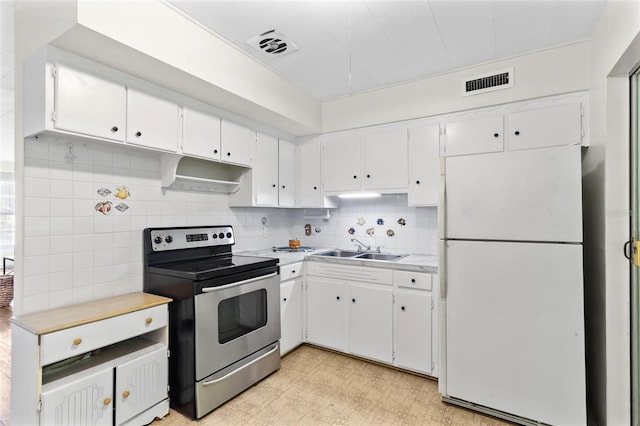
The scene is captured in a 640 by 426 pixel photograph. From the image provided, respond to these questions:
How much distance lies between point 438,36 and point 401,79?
0.72m

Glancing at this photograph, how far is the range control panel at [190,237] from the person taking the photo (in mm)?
2456

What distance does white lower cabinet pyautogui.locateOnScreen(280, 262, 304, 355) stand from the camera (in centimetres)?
290

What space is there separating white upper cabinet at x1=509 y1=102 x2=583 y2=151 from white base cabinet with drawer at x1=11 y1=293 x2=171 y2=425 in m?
2.87

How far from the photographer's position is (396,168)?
3.05 metres

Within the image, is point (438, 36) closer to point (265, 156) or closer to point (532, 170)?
point (532, 170)

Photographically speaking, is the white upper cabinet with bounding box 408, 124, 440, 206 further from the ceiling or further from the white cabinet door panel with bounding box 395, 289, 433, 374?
the white cabinet door panel with bounding box 395, 289, 433, 374

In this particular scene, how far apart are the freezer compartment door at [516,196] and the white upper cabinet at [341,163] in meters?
1.20

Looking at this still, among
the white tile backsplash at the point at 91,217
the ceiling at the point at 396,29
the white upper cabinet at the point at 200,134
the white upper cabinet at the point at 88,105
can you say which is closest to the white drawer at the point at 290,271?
the white tile backsplash at the point at 91,217

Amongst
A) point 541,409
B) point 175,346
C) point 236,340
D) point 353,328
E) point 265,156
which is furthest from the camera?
point 265,156

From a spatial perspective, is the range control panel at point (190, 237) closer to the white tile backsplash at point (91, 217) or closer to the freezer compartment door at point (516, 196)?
the white tile backsplash at point (91, 217)

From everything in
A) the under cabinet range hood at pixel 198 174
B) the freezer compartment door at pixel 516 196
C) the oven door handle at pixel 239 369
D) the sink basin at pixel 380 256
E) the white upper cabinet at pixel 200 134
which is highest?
the white upper cabinet at pixel 200 134

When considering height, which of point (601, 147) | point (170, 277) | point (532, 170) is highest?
point (601, 147)

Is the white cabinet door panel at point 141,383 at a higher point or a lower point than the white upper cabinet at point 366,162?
lower

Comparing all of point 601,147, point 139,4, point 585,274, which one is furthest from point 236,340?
point 601,147
